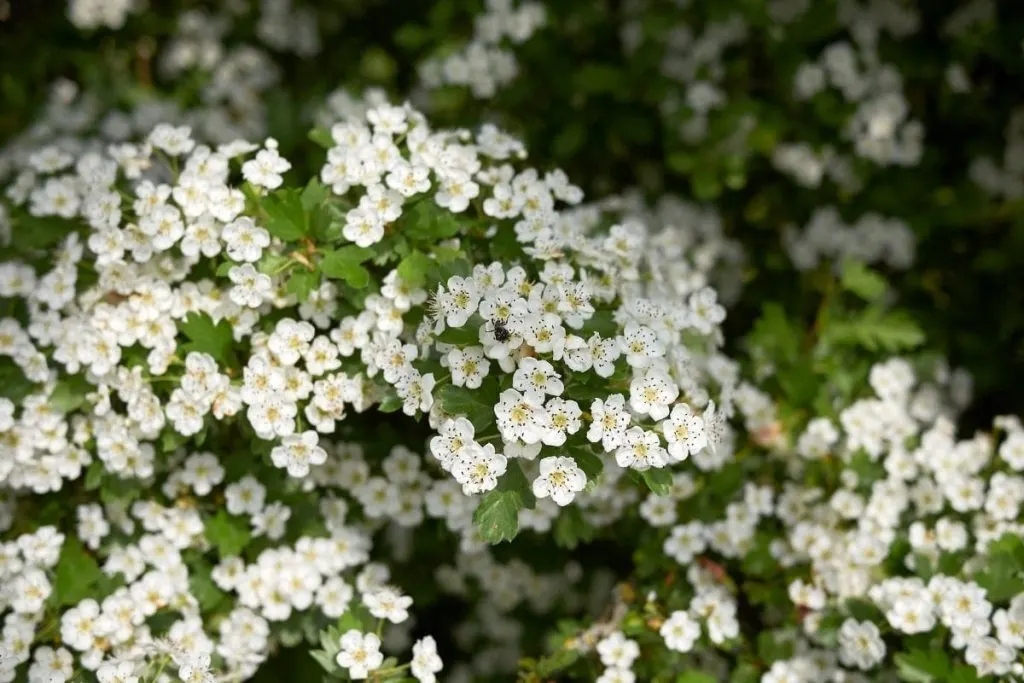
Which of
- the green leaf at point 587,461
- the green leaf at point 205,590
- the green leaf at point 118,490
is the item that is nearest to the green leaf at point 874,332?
the green leaf at point 587,461

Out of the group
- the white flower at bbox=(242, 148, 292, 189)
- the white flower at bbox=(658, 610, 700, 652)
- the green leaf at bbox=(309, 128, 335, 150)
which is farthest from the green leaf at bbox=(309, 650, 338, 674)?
the green leaf at bbox=(309, 128, 335, 150)

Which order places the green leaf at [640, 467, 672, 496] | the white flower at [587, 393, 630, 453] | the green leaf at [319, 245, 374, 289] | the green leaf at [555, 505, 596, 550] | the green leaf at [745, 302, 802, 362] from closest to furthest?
the white flower at [587, 393, 630, 453], the green leaf at [640, 467, 672, 496], the green leaf at [319, 245, 374, 289], the green leaf at [555, 505, 596, 550], the green leaf at [745, 302, 802, 362]

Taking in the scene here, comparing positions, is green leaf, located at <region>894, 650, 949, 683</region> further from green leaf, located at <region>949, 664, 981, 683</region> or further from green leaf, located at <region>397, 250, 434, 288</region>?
green leaf, located at <region>397, 250, 434, 288</region>

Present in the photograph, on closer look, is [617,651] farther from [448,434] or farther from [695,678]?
[448,434]

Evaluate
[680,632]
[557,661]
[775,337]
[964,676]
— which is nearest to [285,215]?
[557,661]

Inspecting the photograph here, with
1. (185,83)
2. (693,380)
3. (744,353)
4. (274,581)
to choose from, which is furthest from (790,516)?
(185,83)

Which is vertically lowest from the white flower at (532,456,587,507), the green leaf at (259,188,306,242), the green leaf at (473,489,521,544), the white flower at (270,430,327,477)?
the white flower at (270,430,327,477)

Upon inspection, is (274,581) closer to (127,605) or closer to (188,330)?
(127,605)
